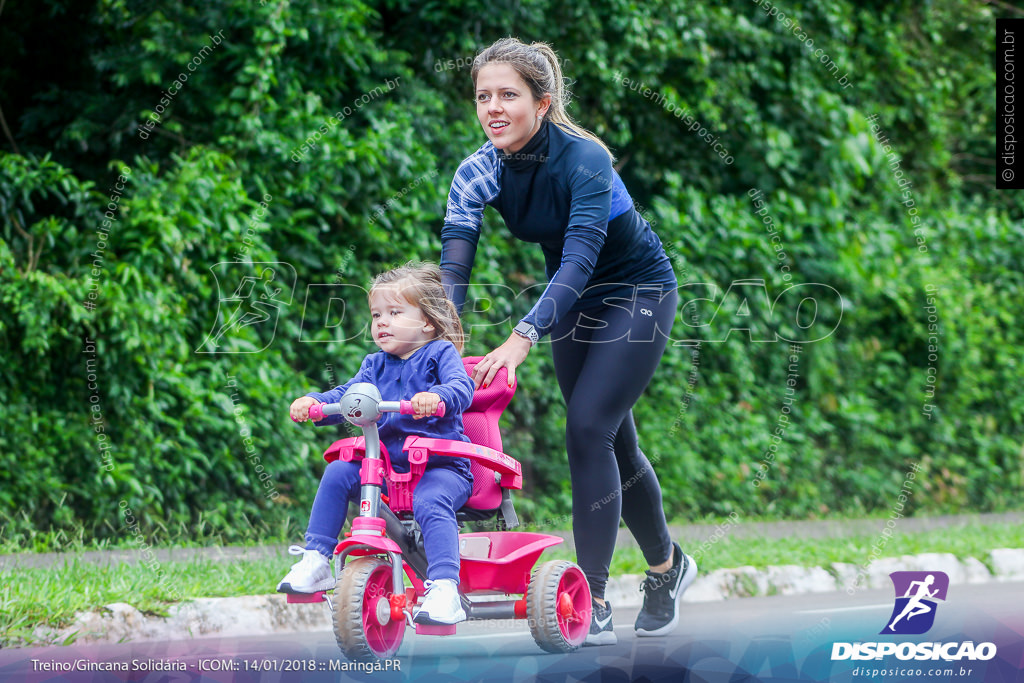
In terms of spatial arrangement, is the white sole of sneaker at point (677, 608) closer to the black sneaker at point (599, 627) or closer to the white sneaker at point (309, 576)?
the black sneaker at point (599, 627)

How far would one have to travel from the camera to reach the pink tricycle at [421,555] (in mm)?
3127

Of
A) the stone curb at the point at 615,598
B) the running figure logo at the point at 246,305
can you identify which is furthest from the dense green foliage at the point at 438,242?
the stone curb at the point at 615,598

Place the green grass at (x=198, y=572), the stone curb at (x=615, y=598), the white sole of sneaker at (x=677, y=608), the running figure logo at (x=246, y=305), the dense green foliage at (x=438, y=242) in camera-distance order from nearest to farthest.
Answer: the green grass at (x=198, y=572) < the stone curb at (x=615, y=598) < the white sole of sneaker at (x=677, y=608) < the dense green foliage at (x=438, y=242) < the running figure logo at (x=246, y=305)

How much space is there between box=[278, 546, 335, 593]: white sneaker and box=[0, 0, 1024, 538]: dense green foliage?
9.87ft

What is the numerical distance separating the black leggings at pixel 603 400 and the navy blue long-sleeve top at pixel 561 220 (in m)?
0.09

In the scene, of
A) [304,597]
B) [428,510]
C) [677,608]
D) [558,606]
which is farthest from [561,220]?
[677,608]

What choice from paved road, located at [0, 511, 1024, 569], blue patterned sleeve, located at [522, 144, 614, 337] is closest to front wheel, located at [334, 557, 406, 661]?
blue patterned sleeve, located at [522, 144, 614, 337]

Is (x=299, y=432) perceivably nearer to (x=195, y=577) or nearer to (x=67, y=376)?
(x=67, y=376)

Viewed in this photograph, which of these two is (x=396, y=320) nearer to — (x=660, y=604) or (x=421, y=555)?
(x=421, y=555)

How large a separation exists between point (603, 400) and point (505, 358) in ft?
1.81

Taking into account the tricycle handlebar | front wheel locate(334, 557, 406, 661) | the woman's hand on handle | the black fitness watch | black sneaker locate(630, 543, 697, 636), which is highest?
the black fitness watch

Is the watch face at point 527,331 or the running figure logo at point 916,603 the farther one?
the running figure logo at point 916,603

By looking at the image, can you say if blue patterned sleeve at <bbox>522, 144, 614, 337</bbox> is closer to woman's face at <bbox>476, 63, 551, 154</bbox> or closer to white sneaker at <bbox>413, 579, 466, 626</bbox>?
woman's face at <bbox>476, 63, 551, 154</bbox>

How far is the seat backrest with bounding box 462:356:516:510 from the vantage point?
11.8 feet
